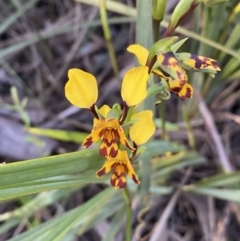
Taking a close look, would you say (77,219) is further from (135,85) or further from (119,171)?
(135,85)

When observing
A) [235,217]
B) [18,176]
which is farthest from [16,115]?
[18,176]

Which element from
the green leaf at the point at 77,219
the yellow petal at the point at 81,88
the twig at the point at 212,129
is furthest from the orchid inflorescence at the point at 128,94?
the twig at the point at 212,129

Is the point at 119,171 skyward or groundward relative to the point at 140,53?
groundward

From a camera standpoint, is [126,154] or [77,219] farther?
[77,219]

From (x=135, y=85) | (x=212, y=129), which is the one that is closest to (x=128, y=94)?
(x=135, y=85)

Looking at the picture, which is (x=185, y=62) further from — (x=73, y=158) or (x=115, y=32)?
(x=115, y=32)

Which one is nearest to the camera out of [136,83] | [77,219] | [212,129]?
→ [136,83]

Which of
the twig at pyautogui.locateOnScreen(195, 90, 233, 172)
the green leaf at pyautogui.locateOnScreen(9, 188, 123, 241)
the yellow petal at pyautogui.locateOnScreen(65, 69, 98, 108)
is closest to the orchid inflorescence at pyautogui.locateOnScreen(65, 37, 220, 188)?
the yellow petal at pyautogui.locateOnScreen(65, 69, 98, 108)

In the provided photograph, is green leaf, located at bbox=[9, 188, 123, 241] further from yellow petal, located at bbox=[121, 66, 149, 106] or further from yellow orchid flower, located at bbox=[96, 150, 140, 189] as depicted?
yellow petal, located at bbox=[121, 66, 149, 106]
